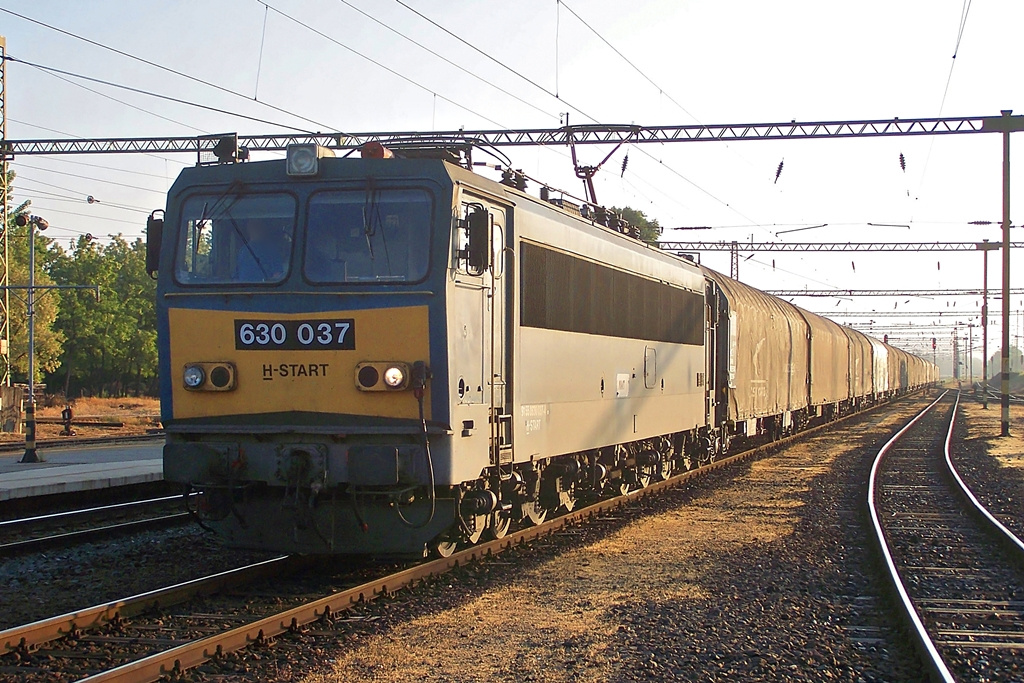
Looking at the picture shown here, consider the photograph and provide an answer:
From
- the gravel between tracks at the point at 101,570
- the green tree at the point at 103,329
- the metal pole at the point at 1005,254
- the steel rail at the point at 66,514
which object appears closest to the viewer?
the gravel between tracks at the point at 101,570

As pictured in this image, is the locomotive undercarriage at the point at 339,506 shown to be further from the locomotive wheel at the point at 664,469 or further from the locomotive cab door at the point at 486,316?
the locomotive wheel at the point at 664,469

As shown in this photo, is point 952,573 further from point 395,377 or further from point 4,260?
point 4,260

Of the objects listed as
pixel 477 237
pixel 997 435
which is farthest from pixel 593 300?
pixel 997 435

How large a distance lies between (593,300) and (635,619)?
473 centimetres

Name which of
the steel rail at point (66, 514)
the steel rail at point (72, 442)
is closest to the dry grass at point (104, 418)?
the steel rail at point (72, 442)

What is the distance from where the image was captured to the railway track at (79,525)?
11234mm

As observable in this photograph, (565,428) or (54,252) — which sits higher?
(54,252)

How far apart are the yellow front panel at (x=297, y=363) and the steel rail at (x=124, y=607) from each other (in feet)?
4.56

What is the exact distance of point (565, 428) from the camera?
1148cm

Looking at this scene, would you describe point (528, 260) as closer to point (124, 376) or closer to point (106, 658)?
point (106, 658)

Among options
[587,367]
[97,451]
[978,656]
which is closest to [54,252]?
[97,451]

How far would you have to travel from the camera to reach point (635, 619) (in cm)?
825

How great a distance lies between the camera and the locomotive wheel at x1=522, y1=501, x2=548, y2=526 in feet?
38.2

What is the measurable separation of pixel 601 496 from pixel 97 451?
43.1 ft
